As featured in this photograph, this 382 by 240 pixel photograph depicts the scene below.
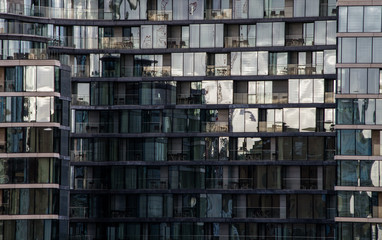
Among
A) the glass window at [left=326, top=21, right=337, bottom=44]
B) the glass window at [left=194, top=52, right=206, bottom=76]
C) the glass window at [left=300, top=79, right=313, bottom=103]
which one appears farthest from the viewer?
the glass window at [left=194, top=52, right=206, bottom=76]

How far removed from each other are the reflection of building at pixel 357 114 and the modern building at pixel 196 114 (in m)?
16.6

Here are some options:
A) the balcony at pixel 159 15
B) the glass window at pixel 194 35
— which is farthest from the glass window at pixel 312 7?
the balcony at pixel 159 15

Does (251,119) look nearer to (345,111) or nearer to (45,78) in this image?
(345,111)

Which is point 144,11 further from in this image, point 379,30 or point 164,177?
point 379,30

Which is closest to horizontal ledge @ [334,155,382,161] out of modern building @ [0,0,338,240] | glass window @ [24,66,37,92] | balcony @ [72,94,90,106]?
modern building @ [0,0,338,240]

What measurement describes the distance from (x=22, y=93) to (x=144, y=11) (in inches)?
1070

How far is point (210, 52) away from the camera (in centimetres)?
15238

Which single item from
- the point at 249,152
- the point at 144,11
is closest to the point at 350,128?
the point at 249,152

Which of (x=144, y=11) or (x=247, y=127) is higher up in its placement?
(x=144, y=11)

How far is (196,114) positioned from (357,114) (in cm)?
2457

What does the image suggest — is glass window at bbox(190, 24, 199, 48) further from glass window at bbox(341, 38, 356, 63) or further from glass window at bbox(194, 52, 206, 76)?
glass window at bbox(341, 38, 356, 63)

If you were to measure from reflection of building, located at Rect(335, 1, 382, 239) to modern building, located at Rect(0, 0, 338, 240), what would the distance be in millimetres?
16641

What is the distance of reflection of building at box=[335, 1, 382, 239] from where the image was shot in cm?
13038

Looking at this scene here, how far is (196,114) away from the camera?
151875 millimetres
